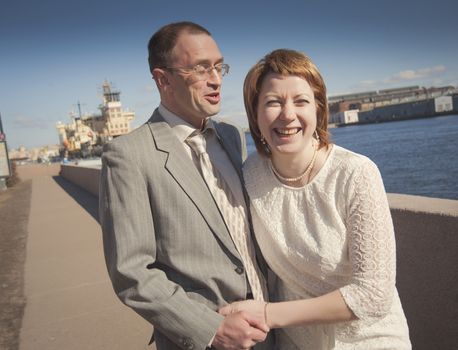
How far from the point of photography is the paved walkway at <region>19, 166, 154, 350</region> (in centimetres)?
348

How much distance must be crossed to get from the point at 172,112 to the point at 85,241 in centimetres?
566

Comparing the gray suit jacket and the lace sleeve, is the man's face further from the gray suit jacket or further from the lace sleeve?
the lace sleeve

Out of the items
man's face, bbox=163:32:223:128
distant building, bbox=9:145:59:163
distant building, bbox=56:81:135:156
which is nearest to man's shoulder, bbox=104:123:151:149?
man's face, bbox=163:32:223:128

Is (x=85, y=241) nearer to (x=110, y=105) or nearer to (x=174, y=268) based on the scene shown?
(x=174, y=268)

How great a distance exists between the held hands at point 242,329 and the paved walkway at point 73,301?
202 cm

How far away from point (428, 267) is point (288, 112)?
1181 mm

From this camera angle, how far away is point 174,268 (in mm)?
1592

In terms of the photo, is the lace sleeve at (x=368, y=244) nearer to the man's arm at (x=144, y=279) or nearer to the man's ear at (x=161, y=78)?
the man's arm at (x=144, y=279)

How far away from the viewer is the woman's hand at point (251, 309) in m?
1.49

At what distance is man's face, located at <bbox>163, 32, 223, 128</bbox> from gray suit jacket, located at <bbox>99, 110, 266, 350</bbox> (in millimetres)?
188

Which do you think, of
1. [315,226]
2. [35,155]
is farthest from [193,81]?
[35,155]

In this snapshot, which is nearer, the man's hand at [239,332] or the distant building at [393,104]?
the man's hand at [239,332]

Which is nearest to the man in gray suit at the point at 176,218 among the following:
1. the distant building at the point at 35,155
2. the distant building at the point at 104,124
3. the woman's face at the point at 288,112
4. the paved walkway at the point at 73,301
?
the woman's face at the point at 288,112

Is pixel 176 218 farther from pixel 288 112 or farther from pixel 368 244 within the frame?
pixel 368 244
